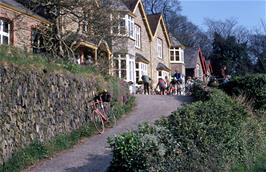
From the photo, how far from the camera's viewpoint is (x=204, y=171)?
1011 cm

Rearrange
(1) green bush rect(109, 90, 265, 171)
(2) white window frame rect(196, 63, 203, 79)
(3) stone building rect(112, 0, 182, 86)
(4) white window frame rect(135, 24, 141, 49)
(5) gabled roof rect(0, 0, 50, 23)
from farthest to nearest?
(2) white window frame rect(196, 63, 203, 79), (4) white window frame rect(135, 24, 141, 49), (3) stone building rect(112, 0, 182, 86), (5) gabled roof rect(0, 0, 50, 23), (1) green bush rect(109, 90, 265, 171)

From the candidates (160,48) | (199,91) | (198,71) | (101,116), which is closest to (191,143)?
(101,116)

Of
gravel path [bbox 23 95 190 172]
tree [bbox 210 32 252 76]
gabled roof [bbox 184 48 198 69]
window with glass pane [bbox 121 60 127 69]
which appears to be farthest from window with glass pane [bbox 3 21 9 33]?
tree [bbox 210 32 252 76]

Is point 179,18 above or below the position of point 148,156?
above

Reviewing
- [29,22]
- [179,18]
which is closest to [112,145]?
[29,22]

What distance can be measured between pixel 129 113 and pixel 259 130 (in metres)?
7.67

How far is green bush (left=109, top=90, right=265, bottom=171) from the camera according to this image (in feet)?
32.0

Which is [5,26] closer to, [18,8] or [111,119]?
[18,8]

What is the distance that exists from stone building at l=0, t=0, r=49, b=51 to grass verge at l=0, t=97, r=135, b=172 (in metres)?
8.63

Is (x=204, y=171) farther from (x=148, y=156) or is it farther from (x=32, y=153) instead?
(x=32, y=153)

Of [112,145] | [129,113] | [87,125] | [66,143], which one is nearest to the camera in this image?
[112,145]

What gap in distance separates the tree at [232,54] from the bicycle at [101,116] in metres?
56.6

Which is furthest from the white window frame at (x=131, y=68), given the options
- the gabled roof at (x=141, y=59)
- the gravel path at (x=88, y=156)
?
the gravel path at (x=88, y=156)

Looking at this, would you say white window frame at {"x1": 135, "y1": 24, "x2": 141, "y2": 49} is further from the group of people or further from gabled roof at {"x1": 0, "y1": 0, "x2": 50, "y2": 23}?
gabled roof at {"x1": 0, "y1": 0, "x2": 50, "y2": 23}
